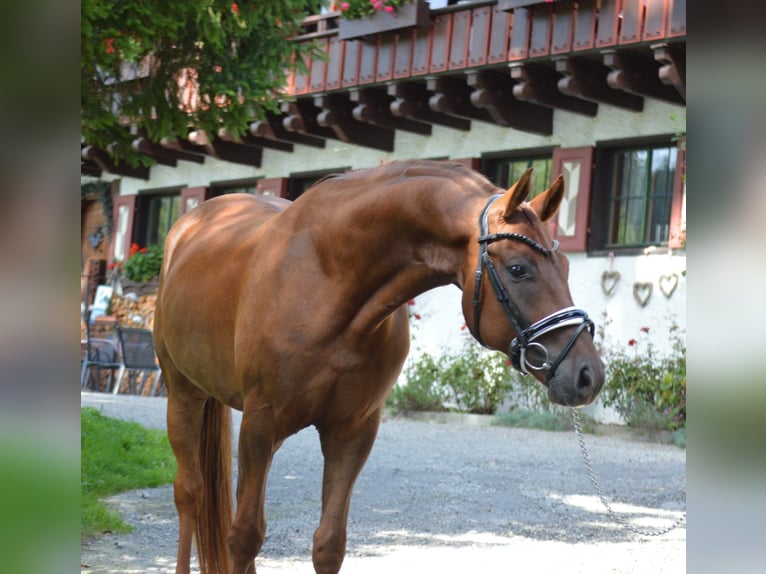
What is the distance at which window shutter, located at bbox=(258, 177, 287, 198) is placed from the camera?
18.0m

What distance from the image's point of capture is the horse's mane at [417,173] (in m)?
3.17

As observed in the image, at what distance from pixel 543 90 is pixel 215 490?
10.3 metres

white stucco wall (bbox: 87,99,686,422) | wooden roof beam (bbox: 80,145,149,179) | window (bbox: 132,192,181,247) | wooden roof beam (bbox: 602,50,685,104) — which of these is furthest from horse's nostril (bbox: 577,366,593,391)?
window (bbox: 132,192,181,247)

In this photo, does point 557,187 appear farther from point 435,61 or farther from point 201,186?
point 201,186

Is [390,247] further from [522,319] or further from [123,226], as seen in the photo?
[123,226]

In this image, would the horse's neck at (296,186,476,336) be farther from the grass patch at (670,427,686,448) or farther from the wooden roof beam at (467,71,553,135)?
the wooden roof beam at (467,71,553,135)

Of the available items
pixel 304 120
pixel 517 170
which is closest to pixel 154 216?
pixel 304 120

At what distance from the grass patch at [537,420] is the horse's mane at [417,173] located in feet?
31.6

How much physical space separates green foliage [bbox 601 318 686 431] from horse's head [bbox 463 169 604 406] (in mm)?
9557

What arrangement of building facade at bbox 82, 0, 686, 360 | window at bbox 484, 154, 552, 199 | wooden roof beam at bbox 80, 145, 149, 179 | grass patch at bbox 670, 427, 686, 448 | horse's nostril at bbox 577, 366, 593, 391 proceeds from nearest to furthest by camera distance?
horse's nostril at bbox 577, 366, 593, 391
grass patch at bbox 670, 427, 686, 448
building facade at bbox 82, 0, 686, 360
window at bbox 484, 154, 552, 199
wooden roof beam at bbox 80, 145, 149, 179

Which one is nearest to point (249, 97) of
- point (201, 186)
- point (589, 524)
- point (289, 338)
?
point (589, 524)

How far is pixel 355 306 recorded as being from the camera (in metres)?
3.29

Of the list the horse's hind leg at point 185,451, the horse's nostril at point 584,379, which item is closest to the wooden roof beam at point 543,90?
the horse's hind leg at point 185,451

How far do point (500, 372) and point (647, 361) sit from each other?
1.98 metres
